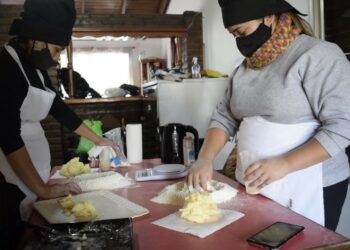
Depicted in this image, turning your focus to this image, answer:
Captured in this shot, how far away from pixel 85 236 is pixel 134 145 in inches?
43.6

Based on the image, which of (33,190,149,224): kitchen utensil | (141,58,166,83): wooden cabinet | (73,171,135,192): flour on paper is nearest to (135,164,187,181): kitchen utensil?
(73,171,135,192): flour on paper

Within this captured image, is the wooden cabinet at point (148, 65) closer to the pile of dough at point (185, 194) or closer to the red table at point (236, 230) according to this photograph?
the pile of dough at point (185, 194)

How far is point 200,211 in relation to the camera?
0.90 metres

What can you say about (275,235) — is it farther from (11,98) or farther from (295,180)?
(11,98)

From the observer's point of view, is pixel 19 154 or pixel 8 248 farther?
pixel 19 154

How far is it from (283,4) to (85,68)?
7.68 meters

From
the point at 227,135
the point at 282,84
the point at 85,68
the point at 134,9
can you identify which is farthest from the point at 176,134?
the point at 85,68

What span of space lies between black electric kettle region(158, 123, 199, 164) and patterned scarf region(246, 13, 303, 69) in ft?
2.62

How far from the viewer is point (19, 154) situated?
3.75 ft

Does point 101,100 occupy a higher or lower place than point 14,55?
lower

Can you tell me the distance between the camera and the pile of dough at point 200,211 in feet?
2.96

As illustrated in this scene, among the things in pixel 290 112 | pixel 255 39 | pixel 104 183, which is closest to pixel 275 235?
pixel 290 112

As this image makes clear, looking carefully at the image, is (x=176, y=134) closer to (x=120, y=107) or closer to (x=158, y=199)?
(x=158, y=199)

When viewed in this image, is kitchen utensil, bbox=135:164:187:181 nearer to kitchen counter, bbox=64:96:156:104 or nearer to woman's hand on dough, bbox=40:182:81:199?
woman's hand on dough, bbox=40:182:81:199
